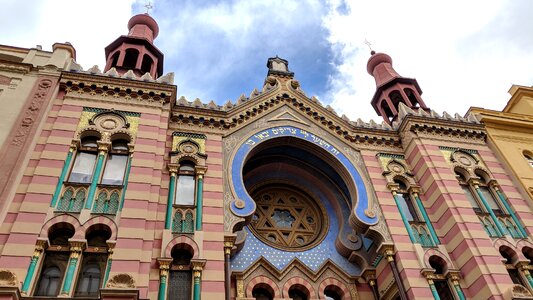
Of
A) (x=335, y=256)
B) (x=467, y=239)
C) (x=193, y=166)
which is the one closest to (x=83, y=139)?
(x=193, y=166)

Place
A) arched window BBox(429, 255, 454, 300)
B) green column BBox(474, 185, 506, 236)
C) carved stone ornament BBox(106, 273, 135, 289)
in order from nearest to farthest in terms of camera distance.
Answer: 1. carved stone ornament BBox(106, 273, 135, 289)
2. arched window BBox(429, 255, 454, 300)
3. green column BBox(474, 185, 506, 236)

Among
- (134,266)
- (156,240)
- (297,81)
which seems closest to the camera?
(134,266)

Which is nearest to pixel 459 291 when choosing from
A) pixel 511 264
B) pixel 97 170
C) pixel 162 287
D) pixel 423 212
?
pixel 511 264

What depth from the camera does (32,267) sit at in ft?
37.3

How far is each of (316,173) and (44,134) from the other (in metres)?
10.5

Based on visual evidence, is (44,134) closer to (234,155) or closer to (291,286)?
(234,155)

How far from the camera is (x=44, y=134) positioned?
14.9 meters

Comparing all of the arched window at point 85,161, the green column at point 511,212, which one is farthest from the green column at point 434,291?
the arched window at point 85,161

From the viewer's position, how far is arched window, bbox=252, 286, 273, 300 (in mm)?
15578

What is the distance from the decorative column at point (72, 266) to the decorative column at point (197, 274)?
302cm

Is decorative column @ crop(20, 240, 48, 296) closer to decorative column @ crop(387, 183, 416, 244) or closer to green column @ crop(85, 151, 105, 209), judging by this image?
green column @ crop(85, 151, 105, 209)

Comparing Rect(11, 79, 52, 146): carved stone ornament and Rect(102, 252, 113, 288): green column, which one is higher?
Rect(11, 79, 52, 146): carved stone ornament

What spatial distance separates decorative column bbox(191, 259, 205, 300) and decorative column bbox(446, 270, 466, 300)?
7964 millimetres

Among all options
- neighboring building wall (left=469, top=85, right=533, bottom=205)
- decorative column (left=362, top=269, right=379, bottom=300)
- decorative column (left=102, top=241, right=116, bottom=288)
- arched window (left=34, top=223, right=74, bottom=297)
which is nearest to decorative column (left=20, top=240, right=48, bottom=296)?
arched window (left=34, top=223, right=74, bottom=297)
